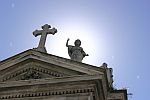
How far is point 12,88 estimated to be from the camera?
40.5ft

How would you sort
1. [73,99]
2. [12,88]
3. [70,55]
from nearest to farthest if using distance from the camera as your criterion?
[73,99] < [12,88] < [70,55]

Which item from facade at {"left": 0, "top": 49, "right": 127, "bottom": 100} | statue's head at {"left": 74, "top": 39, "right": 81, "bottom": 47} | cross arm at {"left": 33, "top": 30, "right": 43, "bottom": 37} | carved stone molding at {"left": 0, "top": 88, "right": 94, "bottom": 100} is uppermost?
cross arm at {"left": 33, "top": 30, "right": 43, "bottom": 37}

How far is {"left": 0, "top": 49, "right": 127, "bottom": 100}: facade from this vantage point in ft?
38.4

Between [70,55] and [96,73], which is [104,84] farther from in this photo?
[70,55]

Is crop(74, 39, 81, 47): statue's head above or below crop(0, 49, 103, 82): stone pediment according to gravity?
above

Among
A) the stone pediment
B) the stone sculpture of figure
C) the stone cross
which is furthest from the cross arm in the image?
the stone pediment

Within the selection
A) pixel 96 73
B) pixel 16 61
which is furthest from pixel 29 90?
pixel 96 73

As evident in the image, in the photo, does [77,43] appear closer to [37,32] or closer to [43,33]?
[43,33]

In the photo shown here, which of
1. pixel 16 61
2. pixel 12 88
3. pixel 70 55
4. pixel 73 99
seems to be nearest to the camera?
pixel 73 99

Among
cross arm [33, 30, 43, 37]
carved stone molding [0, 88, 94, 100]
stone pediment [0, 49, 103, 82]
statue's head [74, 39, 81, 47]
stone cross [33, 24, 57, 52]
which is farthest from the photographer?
cross arm [33, 30, 43, 37]

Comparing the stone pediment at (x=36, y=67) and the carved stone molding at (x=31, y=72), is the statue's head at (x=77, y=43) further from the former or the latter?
the carved stone molding at (x=31, y=72)

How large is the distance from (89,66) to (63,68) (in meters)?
0.93

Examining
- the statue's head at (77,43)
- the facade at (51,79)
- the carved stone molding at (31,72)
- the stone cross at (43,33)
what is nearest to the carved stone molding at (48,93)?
the facade at (51,79)

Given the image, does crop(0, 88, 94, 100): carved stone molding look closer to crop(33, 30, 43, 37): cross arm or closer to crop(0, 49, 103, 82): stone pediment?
crop(0, 49, 103, 82): stone pediment
